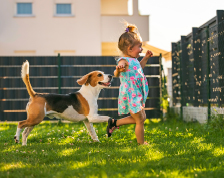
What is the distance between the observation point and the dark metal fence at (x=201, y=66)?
714cm

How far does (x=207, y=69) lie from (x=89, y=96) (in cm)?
327

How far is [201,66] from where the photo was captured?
8.40 metres

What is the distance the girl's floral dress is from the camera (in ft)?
15.7

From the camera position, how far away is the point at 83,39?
15672 millimetres

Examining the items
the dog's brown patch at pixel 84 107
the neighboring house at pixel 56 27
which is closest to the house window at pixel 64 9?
the neighboring house at pixel 56 27

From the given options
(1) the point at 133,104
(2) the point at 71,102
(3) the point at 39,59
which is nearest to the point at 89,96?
(2) the point at 71,102

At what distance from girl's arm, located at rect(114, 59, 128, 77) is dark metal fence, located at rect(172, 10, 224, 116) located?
2945 mm

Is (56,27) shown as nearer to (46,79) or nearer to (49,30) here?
(49,30)

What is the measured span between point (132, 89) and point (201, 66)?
4122 mm

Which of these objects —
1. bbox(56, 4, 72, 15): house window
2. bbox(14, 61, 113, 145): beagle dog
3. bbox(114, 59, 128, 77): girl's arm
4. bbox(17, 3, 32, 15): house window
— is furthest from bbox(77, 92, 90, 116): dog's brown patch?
bbox(17, 3, 32, 15): house window

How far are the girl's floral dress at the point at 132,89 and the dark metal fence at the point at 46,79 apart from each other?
4981mm

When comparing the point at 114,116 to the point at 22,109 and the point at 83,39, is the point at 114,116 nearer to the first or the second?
the point at 22,109

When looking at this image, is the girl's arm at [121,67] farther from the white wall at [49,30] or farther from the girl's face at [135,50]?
the white wall at [49,30]

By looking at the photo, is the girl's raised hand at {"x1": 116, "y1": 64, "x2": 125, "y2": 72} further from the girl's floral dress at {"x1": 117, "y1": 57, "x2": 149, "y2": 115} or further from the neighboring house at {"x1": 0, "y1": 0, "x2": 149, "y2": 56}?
the neighboring house at {"x1": 0, "y1": 0, "x2": 149, "y2": 56}
